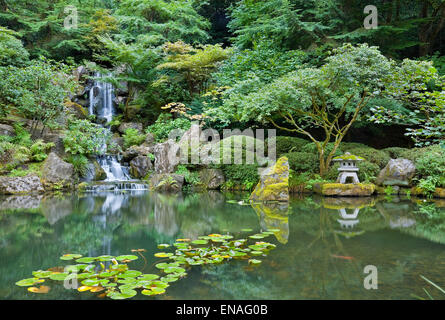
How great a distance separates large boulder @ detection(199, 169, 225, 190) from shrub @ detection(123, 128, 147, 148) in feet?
13.7

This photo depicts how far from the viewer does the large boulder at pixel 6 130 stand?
34.3 ft

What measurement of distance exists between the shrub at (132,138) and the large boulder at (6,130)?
4253 mm

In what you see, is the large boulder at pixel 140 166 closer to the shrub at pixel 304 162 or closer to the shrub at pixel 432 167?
the shrub at pixel 304 162

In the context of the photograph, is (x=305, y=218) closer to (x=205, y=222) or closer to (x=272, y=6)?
(x=205, y=222)

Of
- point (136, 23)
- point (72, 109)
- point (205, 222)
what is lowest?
point (205, 222)

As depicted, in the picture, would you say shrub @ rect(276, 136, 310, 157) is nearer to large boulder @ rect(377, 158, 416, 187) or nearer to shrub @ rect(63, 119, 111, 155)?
large boulder @ rect(377, 158, 416, 187)

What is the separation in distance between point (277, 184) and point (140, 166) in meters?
6.88

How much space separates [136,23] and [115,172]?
9.71 metres

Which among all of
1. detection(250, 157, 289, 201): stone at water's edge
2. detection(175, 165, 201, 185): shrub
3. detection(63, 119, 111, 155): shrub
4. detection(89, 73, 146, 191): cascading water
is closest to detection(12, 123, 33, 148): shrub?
detection(63, 119, 111, 155): shrub

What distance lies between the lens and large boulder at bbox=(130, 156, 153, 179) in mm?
12250

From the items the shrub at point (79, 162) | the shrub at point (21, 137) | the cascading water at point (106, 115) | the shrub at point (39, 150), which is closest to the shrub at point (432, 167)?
the cascading water at point (106, 115)

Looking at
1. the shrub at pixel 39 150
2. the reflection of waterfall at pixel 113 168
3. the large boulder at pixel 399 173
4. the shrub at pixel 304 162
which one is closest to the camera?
the large boulder at pixel 399 173
